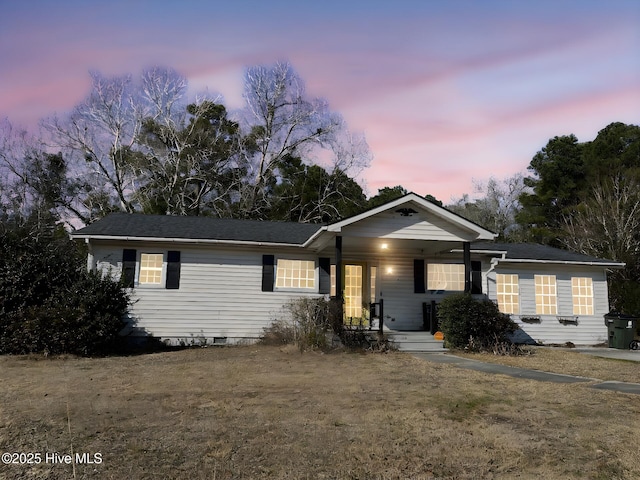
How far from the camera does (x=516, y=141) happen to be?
17953 millimetres

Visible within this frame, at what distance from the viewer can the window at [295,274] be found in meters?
13.9

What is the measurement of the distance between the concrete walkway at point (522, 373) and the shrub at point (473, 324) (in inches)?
36.0

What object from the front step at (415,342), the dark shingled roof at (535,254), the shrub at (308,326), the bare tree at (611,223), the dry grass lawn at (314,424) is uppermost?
the bare tree at (611,223)

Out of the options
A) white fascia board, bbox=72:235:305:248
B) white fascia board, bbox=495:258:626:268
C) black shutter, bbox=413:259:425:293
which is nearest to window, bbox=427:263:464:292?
black shutter, bbox=413:259:425:293

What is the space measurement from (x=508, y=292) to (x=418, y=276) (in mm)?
3244

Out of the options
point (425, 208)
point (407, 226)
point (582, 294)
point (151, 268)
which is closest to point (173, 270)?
point (151, 268)

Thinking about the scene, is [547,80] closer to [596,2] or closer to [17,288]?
[596,2]

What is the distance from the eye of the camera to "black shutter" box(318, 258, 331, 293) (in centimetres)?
1391

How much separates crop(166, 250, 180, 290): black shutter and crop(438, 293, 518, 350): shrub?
7717 mm

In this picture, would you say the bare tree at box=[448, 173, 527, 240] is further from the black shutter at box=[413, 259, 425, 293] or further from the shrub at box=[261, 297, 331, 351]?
A: the shrub at box=[261, 297, 331, 351]

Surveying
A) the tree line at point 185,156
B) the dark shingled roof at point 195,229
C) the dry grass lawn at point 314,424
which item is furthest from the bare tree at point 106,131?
the dry grass lawn at point 314,424

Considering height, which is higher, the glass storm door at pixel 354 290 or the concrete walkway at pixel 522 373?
the glass storm door at pixel 354 290

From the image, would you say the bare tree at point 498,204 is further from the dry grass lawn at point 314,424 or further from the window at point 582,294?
the dry grass lawn at point 314,424

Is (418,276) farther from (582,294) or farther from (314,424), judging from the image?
(314,424)
